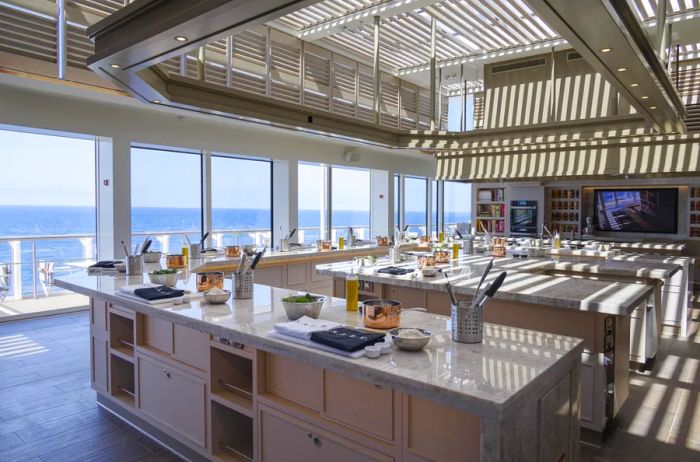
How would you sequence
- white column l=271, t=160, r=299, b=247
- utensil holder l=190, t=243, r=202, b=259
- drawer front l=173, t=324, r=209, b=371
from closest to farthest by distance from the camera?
drawer front l=173, t=324, r=209, b=371 < utensil holder l=190, t=243, r=202, b=259 < white column l=271, t=160, r=299, b=247

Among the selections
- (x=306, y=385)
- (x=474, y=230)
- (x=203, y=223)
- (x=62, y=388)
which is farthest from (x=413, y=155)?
(x=306, y=385)

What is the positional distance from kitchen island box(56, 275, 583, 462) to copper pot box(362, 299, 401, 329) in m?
0.13

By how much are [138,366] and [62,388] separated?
133 centimetres

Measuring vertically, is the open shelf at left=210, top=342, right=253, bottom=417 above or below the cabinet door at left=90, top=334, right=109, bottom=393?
above

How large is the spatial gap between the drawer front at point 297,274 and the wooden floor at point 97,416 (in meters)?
2.31

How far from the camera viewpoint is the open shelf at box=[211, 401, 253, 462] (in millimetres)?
2480

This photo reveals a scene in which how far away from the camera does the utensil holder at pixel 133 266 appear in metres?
3.77

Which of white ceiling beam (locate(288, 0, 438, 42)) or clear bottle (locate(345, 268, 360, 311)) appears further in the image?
white ceiling beam (locate(288, 0, 438, 42))

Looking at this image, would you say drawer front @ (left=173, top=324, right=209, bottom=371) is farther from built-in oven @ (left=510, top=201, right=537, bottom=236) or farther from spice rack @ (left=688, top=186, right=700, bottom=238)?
spice rack @ (left=688, top=186, right=700, bottom=238)

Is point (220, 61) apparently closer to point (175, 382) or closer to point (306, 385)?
point (175, 382)

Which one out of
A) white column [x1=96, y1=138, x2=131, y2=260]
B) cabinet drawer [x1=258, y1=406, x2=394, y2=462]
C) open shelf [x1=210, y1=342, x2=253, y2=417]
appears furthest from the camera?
white column [x1=96, y1=138, x2=131, y2=260]

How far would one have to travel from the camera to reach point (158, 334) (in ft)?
9.63

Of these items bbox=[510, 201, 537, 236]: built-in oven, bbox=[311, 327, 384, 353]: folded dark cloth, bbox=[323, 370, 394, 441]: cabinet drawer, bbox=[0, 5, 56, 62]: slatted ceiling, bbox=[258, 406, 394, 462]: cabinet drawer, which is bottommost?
bbox=[258, 406, 394, 462]: cabinet drawer

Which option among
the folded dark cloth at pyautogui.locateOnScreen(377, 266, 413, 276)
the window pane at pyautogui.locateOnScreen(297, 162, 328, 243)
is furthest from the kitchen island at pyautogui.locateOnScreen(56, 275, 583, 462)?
the window pane at pyautogui.locateOnScreen(297, 162, 328, 243)
